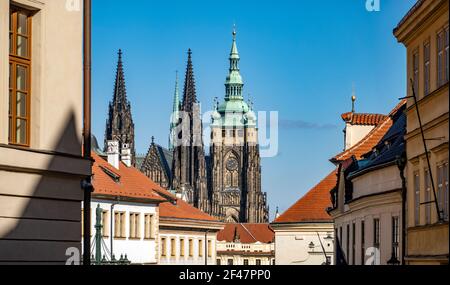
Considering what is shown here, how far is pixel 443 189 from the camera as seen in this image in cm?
2250

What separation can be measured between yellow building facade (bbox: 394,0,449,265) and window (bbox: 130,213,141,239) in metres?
38.3

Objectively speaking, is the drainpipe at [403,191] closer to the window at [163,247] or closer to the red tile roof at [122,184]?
the red tile roof at [122,184]

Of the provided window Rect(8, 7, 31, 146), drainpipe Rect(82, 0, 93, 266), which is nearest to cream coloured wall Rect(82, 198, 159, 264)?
drainpipe Rect(82, 0, 93, 266)

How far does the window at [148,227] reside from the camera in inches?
2648

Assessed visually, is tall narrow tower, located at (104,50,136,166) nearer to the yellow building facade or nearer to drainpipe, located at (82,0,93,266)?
the yellow building facade

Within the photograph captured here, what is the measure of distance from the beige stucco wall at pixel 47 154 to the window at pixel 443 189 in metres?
5.73

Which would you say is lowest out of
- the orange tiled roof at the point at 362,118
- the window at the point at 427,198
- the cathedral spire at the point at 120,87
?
the window at the point at 427,198

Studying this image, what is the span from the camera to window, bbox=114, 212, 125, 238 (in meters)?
Answer: 60.7

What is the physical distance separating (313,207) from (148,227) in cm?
1156

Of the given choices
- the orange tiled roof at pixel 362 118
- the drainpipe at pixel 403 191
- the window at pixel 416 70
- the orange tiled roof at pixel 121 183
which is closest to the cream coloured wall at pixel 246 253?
the orange tiled roof at pixel 121 183

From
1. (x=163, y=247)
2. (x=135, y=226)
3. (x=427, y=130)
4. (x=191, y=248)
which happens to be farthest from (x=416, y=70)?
(x=191, y=248)

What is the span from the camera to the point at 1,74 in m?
18.3
